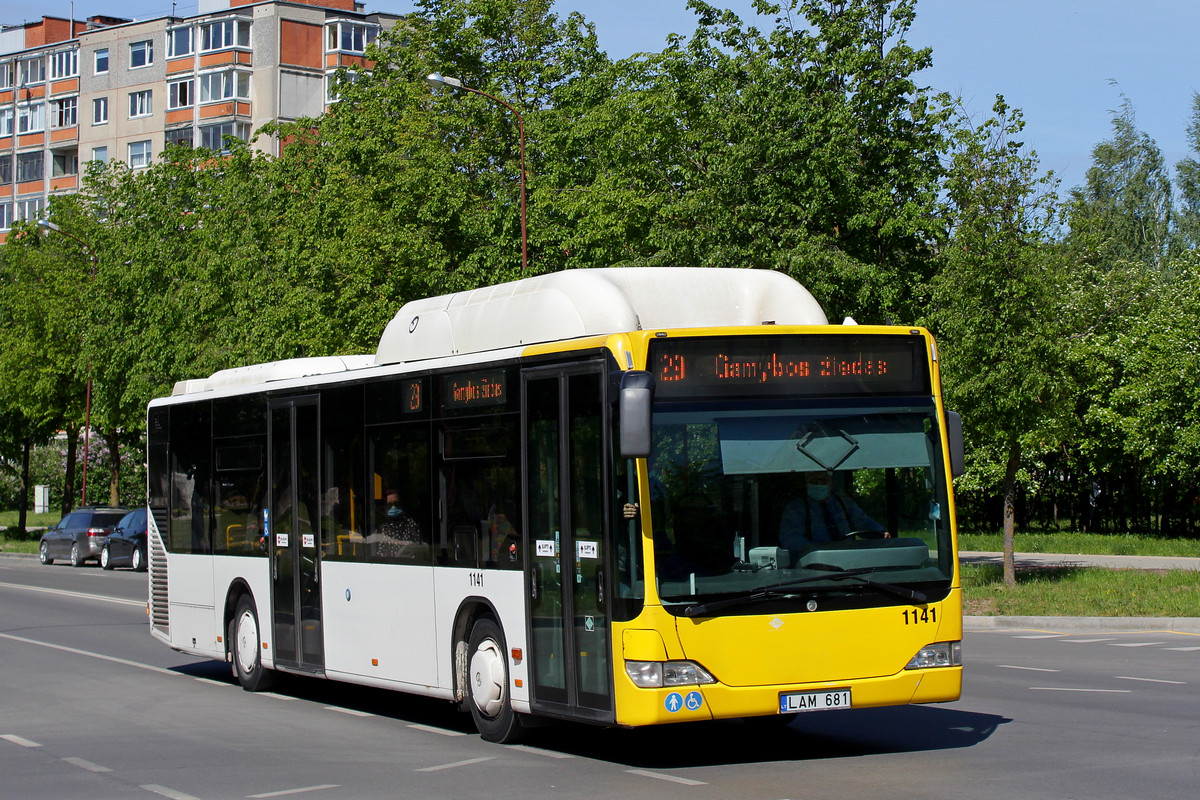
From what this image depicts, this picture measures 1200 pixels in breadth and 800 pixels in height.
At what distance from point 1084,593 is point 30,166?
9151 centimetres

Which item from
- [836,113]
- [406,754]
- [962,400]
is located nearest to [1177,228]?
[836,113]

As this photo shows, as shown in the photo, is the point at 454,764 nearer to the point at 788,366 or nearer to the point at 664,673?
the point at 664,673

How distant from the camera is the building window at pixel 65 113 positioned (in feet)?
318

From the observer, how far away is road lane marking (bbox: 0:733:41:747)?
1116 cm

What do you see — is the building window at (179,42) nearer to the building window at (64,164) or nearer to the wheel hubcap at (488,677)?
the building window at (64,164)

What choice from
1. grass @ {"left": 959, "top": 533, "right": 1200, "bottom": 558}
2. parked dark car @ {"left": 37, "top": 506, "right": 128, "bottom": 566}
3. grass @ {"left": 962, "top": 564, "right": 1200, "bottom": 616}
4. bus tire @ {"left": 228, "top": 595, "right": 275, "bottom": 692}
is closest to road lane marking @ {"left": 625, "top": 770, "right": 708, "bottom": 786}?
bus tire @ {"left": 228, "top": 595, "right": 275, "bottom": 692}

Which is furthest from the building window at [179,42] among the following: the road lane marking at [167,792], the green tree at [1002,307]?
the road lane marking at [167,792]

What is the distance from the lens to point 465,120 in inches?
1347

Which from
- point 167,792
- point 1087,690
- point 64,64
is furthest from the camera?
point 64,64

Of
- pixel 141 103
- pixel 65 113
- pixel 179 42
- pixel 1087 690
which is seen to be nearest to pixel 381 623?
pixel 1087 690

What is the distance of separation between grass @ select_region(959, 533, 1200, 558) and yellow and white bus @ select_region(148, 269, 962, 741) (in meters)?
27.1

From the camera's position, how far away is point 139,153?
93188 mm

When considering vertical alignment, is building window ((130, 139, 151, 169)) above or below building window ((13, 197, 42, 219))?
above

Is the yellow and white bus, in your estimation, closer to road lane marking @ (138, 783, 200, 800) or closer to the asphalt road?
the asphalt road
